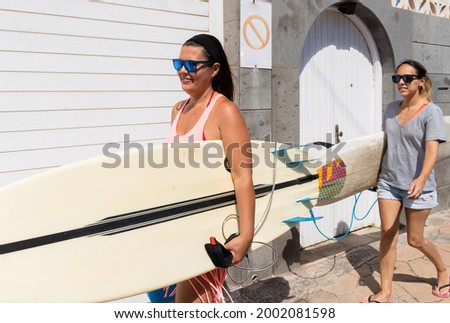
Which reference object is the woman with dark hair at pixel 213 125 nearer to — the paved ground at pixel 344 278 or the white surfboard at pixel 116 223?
the white surfboard at pixel 116 223

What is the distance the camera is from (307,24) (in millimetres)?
4301

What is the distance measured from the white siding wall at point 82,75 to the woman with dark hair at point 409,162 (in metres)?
1.78

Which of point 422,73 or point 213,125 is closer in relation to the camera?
point 213,125

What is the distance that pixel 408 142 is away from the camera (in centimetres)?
331

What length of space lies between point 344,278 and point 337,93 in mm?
2056

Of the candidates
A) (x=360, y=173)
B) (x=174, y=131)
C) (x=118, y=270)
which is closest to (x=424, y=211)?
(x=360, y=173)

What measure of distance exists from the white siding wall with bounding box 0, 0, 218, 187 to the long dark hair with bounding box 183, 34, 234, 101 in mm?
1250

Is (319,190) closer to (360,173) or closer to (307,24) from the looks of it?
(360,173)

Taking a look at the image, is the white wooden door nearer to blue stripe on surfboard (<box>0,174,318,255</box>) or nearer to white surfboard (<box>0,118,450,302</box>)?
white surfboard (<box>0,118,450,302</box>)

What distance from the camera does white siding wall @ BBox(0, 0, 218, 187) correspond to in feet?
9.53

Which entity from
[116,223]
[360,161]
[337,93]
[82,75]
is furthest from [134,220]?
[337,93]

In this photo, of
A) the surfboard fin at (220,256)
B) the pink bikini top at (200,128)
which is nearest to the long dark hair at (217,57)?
the pink bikini top at (200,128)

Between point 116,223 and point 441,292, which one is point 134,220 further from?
point 441,292

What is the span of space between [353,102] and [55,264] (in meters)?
4.05
